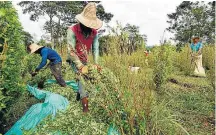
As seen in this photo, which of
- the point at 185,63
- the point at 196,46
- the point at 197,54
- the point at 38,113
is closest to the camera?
the point at 38,113

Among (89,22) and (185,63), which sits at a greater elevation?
(89,22)

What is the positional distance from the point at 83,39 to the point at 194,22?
1175 inches

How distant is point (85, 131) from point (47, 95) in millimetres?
1789

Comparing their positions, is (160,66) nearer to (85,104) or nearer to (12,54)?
(85,104)

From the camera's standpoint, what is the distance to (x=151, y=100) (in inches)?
178

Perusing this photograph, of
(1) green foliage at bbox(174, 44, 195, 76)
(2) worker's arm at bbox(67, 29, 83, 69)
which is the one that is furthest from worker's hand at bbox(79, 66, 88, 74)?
(1) green foliage at bbox(174, 44, 195, 76)

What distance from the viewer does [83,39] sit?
5.82m

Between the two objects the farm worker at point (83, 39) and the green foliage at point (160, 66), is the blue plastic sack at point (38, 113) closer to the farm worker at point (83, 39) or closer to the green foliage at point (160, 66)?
the farm worker at point (83, 39)

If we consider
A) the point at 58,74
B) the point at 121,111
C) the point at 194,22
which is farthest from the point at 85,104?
the point at 194,22

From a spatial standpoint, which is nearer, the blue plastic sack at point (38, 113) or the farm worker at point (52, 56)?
the blue plastic sack at point (38, 113)

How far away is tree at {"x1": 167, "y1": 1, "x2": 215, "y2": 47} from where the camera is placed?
32062 mm

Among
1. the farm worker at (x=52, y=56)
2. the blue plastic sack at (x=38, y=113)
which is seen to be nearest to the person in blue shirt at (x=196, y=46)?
the farm worker at (x=52, y=56)

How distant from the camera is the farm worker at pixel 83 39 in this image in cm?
555

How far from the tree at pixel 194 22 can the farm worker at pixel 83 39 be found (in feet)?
77.2
